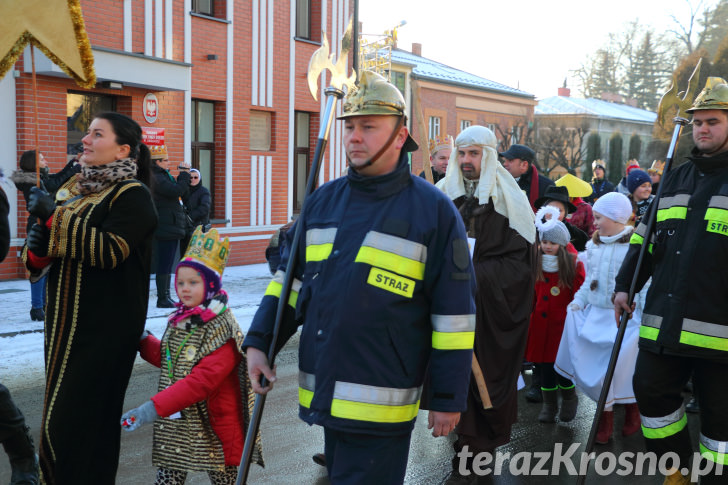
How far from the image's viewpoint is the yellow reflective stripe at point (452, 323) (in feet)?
9.55

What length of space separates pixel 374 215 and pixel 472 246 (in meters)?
2.11

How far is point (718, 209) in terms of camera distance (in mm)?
3994

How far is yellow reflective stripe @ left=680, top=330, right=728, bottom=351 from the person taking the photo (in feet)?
12.9

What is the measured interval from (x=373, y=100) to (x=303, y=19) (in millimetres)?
14378

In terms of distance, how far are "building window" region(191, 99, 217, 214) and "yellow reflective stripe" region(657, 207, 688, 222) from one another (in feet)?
36.9

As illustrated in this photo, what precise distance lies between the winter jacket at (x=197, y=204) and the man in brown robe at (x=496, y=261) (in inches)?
291

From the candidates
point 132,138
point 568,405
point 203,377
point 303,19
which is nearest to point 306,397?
point 203,377

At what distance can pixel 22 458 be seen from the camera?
417 centimetres

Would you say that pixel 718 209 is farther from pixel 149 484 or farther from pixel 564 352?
pixel 149 484

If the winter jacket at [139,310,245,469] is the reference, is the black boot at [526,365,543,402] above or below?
below

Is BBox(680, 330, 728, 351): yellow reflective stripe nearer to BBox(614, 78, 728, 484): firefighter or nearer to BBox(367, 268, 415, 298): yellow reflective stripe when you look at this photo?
BBox(614, 78, 728, 484): firefighter

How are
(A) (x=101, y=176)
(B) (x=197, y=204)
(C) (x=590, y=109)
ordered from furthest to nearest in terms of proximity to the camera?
(C) (x=590, y=109) < (B) (x=197, y=204) < (A) (x=101, y=176)

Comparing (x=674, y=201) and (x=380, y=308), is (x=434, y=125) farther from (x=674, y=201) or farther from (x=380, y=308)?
(x=380, y=308)

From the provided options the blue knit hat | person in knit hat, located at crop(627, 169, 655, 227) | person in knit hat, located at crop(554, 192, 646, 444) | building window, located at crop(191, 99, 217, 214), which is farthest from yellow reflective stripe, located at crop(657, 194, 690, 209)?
building window, located at crop(191, 99, 217, 214)
